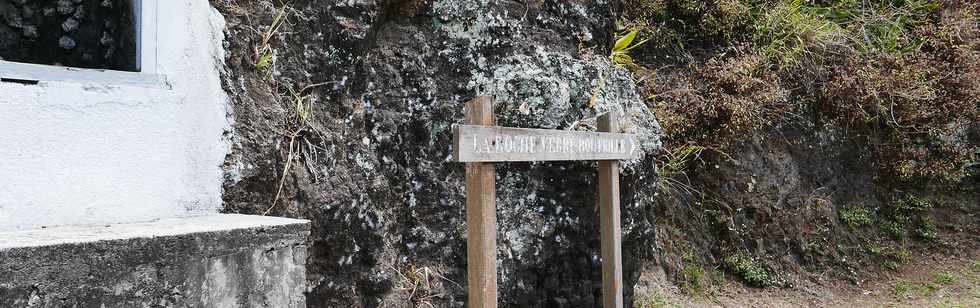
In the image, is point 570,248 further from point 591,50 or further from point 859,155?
point 859,155

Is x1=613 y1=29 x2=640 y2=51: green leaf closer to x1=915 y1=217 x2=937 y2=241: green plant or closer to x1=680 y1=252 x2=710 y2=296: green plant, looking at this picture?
x1=680 y1=252 x2=710 y2=296: green plant

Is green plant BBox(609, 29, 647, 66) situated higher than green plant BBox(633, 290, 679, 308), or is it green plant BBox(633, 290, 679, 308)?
green plant BBox(609, 29, 647, 66)

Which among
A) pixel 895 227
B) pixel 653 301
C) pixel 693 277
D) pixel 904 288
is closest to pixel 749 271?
pixel 693 277

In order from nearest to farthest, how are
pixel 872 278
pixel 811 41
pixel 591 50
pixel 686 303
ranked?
pixel 591 50
pixel 686 303
pixel 872 278
pixel 811 41

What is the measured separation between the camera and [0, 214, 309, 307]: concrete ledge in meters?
1.65

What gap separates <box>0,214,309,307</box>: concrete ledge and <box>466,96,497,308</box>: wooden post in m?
0.68

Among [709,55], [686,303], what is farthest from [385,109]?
[709,55]

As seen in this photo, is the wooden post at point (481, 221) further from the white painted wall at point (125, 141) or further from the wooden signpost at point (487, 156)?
the white painted wall at point (125, 141)

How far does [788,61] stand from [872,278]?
7.39 ft

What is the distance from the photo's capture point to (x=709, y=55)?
6.28m

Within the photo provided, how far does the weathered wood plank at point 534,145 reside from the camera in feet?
8.16

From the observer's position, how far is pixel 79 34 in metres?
2.50

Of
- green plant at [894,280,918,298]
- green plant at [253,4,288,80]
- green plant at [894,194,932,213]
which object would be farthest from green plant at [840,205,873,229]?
green plant at [253,4,288,80]

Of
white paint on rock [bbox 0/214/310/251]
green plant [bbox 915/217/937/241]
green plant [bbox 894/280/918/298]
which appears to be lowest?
green plant [bbox 894/280/918/298]
